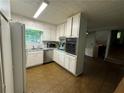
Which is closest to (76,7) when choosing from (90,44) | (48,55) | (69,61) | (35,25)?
(69,61)

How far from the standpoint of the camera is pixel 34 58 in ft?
12.2

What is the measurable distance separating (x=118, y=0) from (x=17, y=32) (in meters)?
2.52

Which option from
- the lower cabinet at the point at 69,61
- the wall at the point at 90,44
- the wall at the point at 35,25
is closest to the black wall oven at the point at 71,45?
the lower cabinet at the point at 69,61

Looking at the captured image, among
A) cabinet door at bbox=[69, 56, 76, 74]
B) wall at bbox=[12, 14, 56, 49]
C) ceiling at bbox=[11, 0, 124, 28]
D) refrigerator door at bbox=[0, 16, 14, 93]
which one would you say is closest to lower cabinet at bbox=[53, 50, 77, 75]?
cabinet door at bbox=[69, 56, 76, 74]

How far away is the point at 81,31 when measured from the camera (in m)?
2.97

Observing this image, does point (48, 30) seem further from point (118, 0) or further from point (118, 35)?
point (118, 35)

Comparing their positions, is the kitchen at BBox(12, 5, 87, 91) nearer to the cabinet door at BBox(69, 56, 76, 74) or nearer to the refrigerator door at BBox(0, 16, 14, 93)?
the cabinet door at BBox(69, 56, 76, 74)

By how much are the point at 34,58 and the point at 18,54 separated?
226 cm

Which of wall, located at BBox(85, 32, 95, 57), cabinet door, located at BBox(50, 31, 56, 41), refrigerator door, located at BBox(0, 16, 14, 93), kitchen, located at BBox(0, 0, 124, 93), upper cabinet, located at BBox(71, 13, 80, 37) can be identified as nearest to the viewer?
refrigerator door, located at BBox(0, 16, 14, 93)

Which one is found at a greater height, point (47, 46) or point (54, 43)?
point (54, 43)

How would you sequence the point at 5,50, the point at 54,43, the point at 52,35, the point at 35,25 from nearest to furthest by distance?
the point at 5,50 < the point at 35,25 < the point at 52,35 < the point at 54,43

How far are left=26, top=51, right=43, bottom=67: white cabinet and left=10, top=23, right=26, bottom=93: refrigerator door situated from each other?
6.39ft

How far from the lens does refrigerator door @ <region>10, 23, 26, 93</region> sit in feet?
4.87

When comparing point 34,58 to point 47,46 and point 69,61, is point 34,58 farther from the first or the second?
point 69,61
